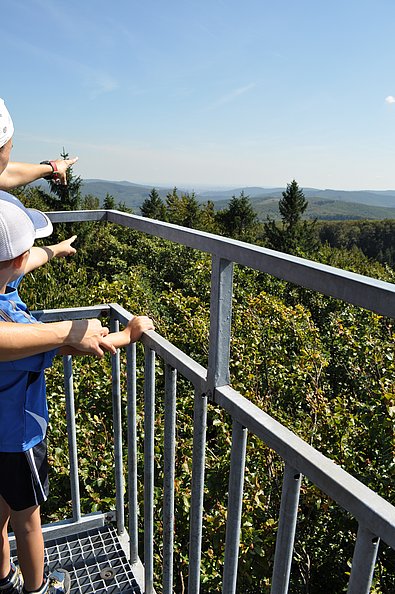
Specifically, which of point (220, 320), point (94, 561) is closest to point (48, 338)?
point (220, 320)

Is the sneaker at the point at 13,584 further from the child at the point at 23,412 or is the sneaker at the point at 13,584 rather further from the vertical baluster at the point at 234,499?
the vertical baluster at the point at 234,499

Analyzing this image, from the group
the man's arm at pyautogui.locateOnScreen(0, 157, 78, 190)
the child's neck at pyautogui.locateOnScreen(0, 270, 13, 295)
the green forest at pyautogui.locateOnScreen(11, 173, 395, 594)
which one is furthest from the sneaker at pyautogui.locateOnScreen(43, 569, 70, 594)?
the man's arm at pyautogui.locateOnScreen(0, 157, 78, 190)

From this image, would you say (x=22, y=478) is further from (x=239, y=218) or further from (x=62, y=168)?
(x=239, y=218)

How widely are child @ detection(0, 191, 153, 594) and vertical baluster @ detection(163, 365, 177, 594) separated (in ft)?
0.66

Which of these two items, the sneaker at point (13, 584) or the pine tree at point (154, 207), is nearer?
the sneaker at point (13, 584)

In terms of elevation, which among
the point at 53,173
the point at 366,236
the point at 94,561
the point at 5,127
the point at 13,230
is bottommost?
the point at 366,236

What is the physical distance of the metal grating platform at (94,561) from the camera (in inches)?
71.9

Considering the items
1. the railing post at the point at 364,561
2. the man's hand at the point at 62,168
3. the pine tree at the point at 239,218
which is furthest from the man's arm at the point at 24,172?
the pine tree at the point at 239,218

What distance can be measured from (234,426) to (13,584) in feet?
4.11

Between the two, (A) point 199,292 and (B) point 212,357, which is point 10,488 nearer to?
(B) point 212,357

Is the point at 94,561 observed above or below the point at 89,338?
below

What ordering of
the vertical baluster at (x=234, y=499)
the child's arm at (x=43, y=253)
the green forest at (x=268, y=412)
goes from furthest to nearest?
the green forest at (x=268, y=412), the child's arm at (x=43, y=253), the vertical baluster at (x=234, y=499)

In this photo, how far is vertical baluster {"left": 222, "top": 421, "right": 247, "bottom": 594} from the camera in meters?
1.04

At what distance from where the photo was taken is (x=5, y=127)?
1532 mm
